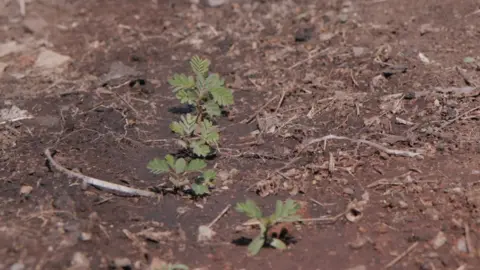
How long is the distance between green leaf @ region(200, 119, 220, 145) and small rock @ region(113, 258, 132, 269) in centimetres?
92

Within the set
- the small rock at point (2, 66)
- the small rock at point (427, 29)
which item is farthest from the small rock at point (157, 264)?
the small rock at point (427, 29)

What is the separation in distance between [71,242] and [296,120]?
5.10 feet

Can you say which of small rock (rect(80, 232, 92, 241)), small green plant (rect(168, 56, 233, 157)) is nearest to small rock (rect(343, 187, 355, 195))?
small green plant (rect(168, 56, 233, 157))

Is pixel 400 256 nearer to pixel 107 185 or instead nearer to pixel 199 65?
pixel 107 185

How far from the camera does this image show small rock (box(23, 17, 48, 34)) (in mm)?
5065

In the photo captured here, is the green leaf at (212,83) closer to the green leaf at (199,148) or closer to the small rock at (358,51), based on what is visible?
the green leaf at (199,148)

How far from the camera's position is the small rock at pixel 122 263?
262 centimetres

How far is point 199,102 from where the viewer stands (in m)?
3.63

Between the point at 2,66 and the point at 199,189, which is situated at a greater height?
the point at 199,189

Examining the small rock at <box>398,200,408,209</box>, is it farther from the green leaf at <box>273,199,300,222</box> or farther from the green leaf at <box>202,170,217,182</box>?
the green leaf at <box>202,170,217,182</box>

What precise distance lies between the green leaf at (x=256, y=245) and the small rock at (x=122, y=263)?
52cm

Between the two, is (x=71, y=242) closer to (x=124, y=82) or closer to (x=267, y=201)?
(x=267, y=201)

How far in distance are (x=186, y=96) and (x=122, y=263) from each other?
1.22 metres

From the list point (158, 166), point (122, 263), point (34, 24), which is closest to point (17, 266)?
point (122, 263)
